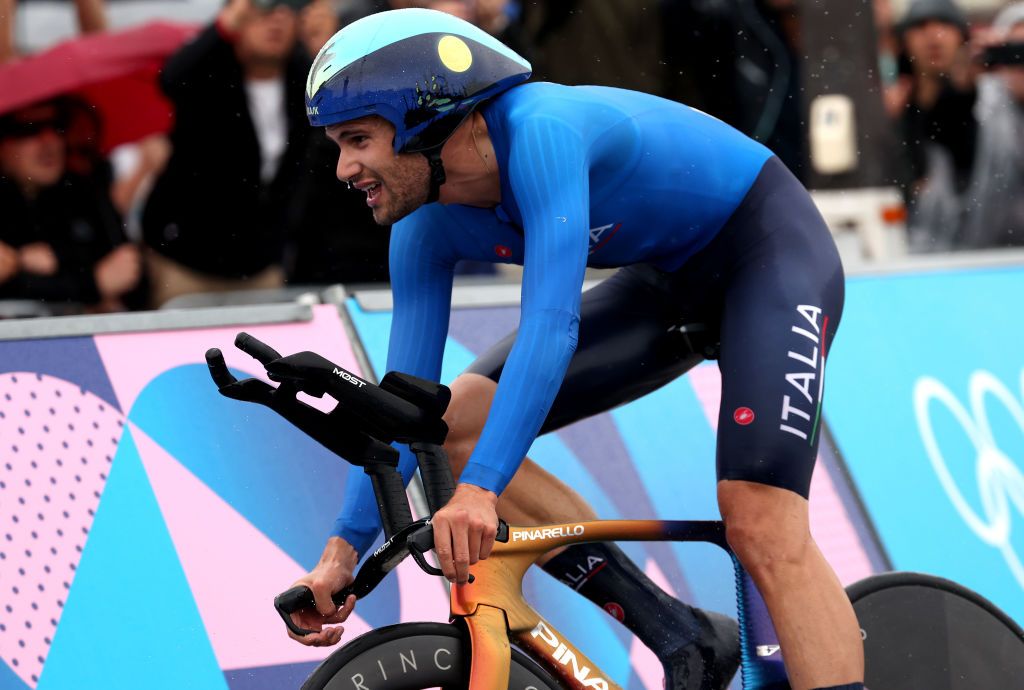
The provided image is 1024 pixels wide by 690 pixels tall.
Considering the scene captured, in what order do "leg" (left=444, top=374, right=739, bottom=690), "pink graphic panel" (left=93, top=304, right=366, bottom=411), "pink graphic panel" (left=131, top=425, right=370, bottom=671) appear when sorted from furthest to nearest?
"pink graphic panel" (left=93, top=304, right=366, bottom=411) < "pink graphic panel" (left=131, top=425, right=370, bottom=671) < "leg" (left=444, top=374, right=739, bottom=690)

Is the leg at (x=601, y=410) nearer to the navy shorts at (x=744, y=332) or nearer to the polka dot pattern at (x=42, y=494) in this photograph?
the navy shorts at (x=744, y=332)

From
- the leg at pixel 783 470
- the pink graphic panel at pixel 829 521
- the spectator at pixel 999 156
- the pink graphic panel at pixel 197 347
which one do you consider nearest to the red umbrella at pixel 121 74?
the pink graphic panel at pixel 197 347

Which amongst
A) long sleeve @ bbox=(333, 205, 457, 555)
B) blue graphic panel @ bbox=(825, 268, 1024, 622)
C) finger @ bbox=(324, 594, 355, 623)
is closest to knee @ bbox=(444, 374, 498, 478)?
long sleeve @ bbox=(333, 205, 457, 555)

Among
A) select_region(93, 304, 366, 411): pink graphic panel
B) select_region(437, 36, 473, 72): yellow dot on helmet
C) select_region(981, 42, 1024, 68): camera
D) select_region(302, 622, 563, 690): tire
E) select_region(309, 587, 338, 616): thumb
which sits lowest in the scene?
select_region(302, 622, 563, 690): tire

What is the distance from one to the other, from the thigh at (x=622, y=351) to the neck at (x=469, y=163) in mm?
531

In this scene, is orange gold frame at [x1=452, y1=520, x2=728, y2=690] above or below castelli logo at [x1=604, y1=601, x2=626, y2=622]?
above

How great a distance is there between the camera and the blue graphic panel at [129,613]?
399 cm

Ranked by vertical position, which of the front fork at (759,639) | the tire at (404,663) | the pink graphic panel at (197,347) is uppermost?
the pink graphic panel at (197,347)

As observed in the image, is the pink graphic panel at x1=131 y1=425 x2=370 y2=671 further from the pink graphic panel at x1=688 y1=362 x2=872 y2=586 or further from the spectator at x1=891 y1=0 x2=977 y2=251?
the spectator at x1=891 y1=0 x2=977 y2=251

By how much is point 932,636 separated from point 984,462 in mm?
1735

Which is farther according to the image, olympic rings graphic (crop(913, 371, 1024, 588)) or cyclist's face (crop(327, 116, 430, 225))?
olympic rings graphic (crop(913, 371, 1024, 588))

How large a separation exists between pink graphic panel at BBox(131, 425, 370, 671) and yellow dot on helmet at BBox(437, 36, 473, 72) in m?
1.74

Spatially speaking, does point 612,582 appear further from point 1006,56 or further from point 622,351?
point 1006,56

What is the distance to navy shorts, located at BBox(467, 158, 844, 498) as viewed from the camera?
11.0 feet
